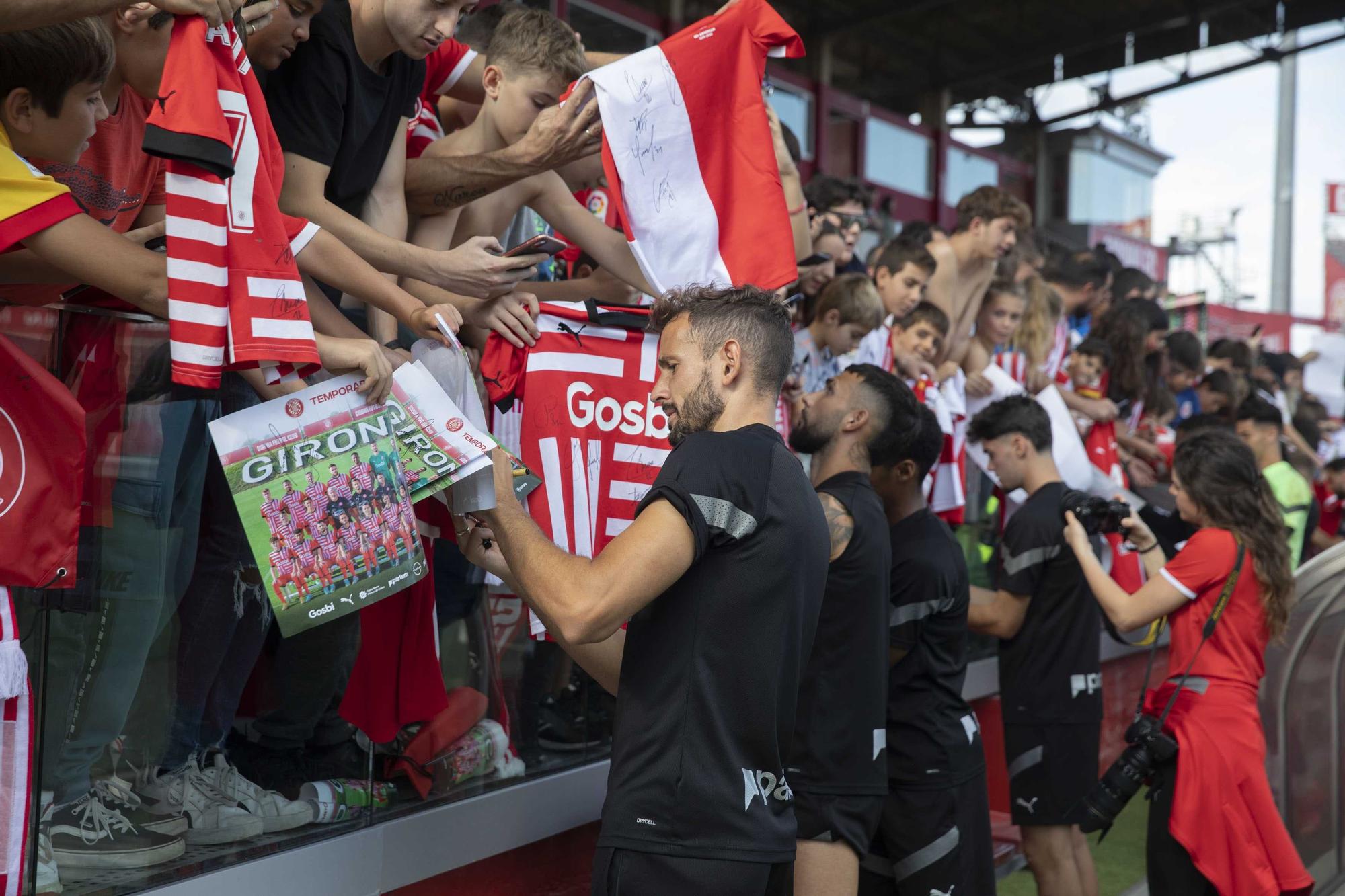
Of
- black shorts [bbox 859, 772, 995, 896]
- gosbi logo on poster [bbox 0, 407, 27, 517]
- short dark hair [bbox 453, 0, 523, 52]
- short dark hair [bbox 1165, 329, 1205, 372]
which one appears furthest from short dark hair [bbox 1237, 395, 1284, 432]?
gosbi logo on poster [bbox 0, 407, 27, 517]

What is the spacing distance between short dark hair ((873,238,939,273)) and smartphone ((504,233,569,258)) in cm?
289

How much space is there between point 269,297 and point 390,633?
985 millimetres

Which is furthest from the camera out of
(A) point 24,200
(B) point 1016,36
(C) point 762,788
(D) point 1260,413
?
(B) point 1016,36

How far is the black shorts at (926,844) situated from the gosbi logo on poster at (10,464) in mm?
2358

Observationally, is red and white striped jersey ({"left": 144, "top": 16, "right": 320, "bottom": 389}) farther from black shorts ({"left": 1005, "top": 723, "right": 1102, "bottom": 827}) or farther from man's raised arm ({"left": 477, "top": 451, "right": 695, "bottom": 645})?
black shorts ({"left": 1005, "top": 723, "right": 1102, "bottom": 827})

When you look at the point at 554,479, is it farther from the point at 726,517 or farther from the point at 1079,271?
the point at 1079,271

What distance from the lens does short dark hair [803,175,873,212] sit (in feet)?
16.9

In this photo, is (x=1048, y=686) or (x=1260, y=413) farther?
(x=1260, y=413)

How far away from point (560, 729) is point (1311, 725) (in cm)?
364

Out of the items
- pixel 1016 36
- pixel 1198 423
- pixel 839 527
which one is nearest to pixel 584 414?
pixel 839 527

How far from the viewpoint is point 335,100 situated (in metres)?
2.72

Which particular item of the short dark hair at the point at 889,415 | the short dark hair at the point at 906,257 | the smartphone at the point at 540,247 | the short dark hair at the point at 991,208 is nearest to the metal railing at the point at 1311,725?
the short dark hair at the point at 991,208

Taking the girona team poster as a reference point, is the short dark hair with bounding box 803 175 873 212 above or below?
above

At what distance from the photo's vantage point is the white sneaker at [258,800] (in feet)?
8.34
